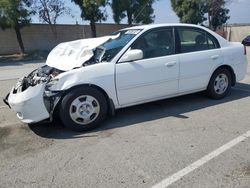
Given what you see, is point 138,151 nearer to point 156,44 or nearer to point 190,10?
point 156,44

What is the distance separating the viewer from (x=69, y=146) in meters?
3.96

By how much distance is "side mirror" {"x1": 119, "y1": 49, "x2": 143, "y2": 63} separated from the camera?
4695 mm

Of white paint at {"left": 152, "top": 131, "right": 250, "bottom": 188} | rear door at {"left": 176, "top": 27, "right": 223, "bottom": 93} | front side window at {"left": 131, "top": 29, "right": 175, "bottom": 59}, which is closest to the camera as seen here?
white paint at {"left": 152, "top": 131, "right": 250, "bottom": 188}

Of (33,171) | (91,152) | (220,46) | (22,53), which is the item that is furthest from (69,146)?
(22,53)

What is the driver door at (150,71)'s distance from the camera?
4715 millimetres

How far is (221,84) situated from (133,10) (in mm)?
24967

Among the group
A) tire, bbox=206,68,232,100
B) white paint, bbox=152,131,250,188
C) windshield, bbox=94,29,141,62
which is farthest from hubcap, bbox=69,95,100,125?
tire, bbox=206,68,232,100

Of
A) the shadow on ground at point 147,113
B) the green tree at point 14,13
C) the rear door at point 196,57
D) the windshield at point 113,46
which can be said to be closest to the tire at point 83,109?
the shadow on ground at point 147,113

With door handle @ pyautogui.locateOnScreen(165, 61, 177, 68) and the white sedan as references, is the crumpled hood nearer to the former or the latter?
the white sedan

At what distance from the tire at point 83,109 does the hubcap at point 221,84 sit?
2481 mm

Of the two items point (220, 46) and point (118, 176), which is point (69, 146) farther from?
point (220, 46)

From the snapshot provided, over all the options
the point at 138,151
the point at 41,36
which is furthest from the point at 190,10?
the point at 138,151

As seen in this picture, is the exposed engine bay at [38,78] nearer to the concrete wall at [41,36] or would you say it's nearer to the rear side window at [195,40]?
the rear side window at [195,40]

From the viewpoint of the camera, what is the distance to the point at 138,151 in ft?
12.1
